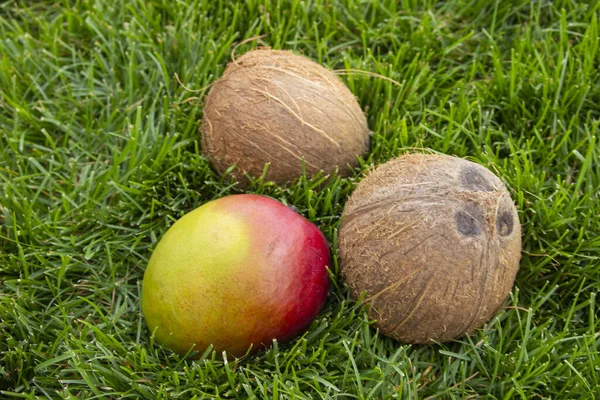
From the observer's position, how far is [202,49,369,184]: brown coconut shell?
2.82 m

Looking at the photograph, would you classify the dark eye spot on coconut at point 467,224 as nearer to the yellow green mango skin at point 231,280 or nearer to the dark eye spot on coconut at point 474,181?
the dark eye spot on coconut at point 474,181

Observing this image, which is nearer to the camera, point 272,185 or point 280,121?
point 280,121

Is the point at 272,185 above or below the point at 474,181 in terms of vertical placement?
below

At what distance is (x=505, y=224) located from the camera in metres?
2.48

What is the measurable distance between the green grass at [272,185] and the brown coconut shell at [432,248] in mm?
150

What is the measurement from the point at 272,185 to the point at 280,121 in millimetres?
293

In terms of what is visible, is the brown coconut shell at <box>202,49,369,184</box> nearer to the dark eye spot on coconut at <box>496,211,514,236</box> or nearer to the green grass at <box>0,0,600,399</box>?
the green grass at <box>0,0,600,399</box>

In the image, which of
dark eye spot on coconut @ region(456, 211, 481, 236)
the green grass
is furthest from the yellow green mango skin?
dark eye spot on coconut @ region(456, 211, 481, 236)

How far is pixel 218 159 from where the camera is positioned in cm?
301

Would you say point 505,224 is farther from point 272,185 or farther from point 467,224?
point 272,185

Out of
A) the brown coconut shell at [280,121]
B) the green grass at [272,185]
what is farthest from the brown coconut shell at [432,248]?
the brown coconut shell at [280,121]

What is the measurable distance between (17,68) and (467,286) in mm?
2588

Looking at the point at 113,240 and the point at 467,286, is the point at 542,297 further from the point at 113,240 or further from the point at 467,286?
the point at 113,240

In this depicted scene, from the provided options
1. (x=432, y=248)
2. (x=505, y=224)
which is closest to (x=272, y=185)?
(x=432, y=248)
